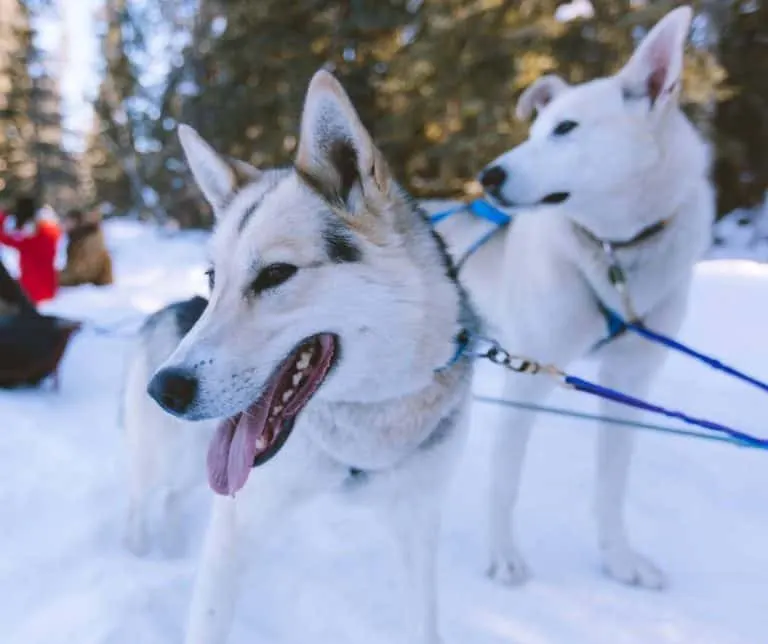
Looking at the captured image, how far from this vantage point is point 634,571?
216 cm

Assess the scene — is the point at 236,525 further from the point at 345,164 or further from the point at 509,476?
the point at 509,476

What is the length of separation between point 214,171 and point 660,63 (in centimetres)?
138

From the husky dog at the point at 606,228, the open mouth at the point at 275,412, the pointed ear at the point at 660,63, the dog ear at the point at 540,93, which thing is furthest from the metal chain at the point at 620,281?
the open mouth at the point at 275,412

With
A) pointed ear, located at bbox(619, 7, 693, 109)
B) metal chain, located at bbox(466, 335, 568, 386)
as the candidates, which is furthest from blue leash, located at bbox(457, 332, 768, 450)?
pointed ear, located at bbox(619, 7, 693, 109)

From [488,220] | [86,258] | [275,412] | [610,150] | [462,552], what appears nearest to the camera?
[275,412]

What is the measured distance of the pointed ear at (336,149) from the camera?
4.36 ft

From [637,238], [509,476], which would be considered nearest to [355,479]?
[509,476]

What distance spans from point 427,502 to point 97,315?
540 centimetres

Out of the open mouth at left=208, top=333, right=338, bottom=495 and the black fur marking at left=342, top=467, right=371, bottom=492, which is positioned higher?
the open mouth at left=208, top=333, right=338, bottom=495

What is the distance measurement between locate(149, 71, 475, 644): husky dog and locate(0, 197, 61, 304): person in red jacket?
6371mm

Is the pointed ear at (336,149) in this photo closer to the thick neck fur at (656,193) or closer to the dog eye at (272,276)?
the dog eye at (272,276)

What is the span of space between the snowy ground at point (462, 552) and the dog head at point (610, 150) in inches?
44.2

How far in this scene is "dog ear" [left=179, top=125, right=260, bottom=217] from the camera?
1653 millimetres

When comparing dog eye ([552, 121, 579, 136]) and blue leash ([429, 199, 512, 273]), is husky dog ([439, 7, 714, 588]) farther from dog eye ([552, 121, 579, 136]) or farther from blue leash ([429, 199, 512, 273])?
blue leash ([429, 199, 512, 273])
